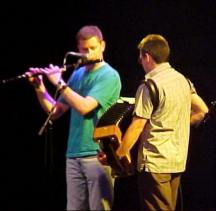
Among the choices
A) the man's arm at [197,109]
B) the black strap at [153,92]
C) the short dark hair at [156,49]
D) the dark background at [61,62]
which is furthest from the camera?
the dark background at [61,62]

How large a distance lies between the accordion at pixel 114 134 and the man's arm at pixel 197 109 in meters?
0.38

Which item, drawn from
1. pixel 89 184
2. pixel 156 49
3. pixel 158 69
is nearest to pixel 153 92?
pixel 158 69

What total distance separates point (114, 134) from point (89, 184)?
0.41 meters

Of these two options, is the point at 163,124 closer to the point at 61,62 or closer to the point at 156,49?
the point at 156,49

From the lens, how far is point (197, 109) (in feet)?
10.7

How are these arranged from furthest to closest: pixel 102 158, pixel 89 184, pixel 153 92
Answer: pixel 89 184 < pixel 102 158 < pixel 153 92

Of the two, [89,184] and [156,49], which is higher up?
[156,49]

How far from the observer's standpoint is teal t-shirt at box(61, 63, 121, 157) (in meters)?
3.32

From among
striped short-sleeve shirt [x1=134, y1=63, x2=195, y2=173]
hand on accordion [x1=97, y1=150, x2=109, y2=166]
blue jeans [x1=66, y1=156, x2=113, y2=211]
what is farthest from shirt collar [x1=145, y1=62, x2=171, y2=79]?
blue jeans [x1=66, y1=156, x2=113, y2=211]

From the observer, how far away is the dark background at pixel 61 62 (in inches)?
169

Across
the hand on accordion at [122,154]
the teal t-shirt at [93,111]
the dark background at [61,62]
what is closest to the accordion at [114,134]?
the hand on accordion at [122,154]

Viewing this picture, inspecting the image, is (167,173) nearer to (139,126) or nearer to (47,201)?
(139,126)

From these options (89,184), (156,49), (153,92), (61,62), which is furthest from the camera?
(61,62)

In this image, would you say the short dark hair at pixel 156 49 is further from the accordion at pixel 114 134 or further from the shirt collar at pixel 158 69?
the accordion at pixel 114 134
